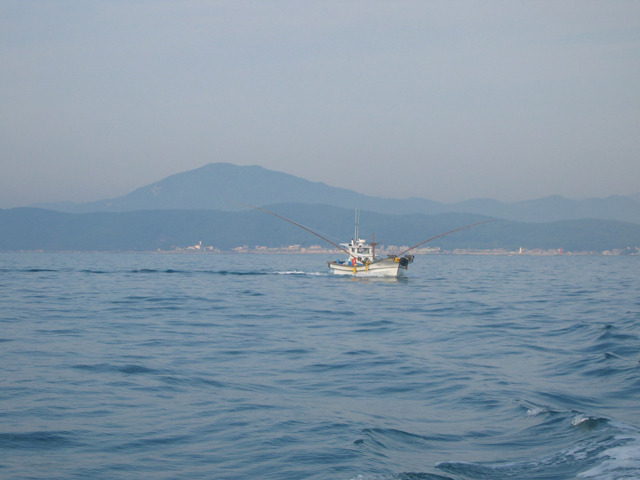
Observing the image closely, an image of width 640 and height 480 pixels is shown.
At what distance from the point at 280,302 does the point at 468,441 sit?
2579cm

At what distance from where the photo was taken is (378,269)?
55.8 meters

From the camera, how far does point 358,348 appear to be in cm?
1756

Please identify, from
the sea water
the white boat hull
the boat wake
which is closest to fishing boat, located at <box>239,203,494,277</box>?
the white boat hull

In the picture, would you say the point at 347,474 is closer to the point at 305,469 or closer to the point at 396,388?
the point at 305,469

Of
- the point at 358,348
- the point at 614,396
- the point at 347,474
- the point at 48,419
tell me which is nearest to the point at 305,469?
the point at 347,474

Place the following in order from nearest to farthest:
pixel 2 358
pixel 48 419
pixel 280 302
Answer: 1. pixel 48 419
2. pixel 2 358
3. pixel 280 302

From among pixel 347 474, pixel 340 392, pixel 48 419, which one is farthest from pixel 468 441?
pixel 48 419

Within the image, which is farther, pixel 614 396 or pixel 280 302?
pixel 280 302

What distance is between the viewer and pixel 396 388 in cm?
1234

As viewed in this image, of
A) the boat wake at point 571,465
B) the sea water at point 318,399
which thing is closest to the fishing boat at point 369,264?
the sea water at point 318,399

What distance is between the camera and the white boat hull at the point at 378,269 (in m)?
54.8

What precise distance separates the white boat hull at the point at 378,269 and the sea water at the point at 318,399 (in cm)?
3033

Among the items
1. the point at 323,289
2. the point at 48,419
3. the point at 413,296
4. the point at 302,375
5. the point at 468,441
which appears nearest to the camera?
the point at 468,441

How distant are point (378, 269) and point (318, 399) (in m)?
44.9
